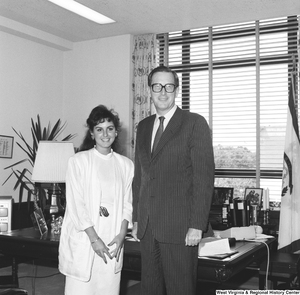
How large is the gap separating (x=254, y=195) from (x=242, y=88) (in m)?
1.45

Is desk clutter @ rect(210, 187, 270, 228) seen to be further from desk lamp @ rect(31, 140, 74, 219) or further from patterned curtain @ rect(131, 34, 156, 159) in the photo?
desk lamp @ rect(31, 140, 74, 219)

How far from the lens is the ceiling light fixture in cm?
518

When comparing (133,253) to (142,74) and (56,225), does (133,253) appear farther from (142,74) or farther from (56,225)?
(142,74)

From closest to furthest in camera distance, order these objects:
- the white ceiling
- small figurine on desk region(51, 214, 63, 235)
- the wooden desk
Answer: the wooden desk
small figurine on desk region(51, 214, 63, 235)
the white ceiling

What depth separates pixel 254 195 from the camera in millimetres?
5383

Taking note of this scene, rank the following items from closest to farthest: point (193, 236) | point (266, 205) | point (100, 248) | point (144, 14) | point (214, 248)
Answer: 1. point (193, 236)
2. point (100, 248)
3. point (214, 248)
4. point (266, 205)
5. point (144, 14)

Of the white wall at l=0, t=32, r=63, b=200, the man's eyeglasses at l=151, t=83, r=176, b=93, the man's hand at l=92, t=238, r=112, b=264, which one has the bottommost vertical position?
the man's hand at l=92, t=238, r=112, b=264

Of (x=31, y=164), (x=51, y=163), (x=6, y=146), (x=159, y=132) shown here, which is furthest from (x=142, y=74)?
(x=159, y=132)

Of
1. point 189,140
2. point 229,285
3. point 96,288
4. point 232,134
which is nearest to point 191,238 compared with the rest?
point 189,140

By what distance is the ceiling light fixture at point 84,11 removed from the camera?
204 inches

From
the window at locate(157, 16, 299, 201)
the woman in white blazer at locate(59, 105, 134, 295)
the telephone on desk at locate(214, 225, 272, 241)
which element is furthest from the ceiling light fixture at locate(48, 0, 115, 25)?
the telephone on desk at locate(214, 225, 272, 241)

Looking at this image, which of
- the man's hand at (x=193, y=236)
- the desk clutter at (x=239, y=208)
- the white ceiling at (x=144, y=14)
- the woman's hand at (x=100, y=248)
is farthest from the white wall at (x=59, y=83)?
the man's hand at (x=193, y=236)

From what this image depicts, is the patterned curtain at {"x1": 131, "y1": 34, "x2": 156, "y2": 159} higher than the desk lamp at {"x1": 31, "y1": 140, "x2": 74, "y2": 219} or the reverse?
higher

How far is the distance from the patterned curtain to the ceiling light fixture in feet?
2.21
